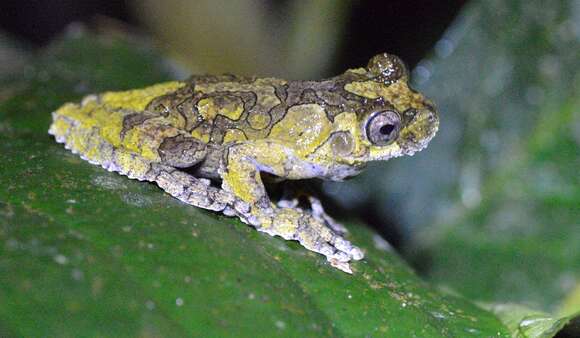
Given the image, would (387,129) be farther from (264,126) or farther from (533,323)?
(533,323)

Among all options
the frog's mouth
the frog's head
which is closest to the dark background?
the frog's head

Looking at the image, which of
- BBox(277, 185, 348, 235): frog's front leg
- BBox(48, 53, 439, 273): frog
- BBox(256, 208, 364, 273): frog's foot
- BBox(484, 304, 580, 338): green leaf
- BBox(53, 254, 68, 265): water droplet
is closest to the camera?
BBox(53, 254, 68, 265): water droplet

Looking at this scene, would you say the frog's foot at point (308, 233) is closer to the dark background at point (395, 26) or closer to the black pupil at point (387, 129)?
the black pupil at point (387, 129)

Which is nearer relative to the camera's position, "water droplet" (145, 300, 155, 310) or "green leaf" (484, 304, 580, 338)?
"water droplet" (145, 300, 155, 310)

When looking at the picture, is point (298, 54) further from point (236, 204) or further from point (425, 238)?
point (236, 204)

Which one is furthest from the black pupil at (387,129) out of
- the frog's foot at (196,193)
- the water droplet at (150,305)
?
the water droplet at (150,305)

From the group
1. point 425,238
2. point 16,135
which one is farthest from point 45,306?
point 425,238

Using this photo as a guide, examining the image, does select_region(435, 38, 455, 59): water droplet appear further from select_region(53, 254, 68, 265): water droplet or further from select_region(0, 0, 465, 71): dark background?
select_region(53, 254, 68, 265): water droplet
